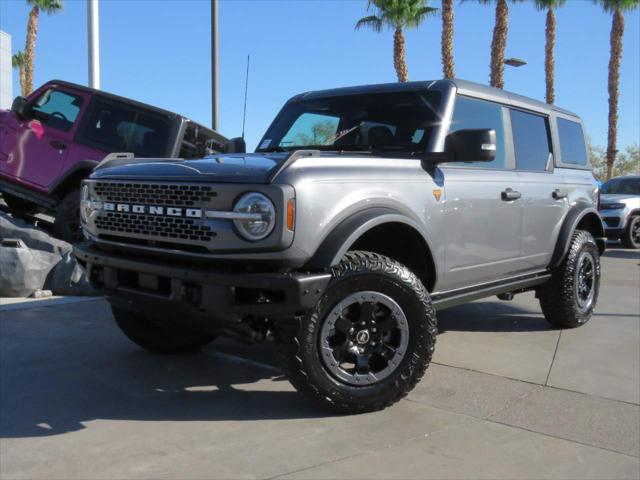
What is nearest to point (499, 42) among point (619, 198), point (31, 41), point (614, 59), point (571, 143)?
point (614, 59)

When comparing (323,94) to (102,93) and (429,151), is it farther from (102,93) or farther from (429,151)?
(102,93)

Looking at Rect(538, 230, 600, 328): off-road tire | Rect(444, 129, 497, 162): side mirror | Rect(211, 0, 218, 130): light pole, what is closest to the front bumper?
Rect(444, 129, 497, 162): side mirror

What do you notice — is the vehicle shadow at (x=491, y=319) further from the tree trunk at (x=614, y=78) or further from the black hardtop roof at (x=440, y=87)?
the tree trunk at (x=614, y=78)

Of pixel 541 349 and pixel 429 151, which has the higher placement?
pixel 429 151

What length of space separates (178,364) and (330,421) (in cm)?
153

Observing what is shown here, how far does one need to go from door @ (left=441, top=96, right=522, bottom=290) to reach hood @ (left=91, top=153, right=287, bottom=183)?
137cm

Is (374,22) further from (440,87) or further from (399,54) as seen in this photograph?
(440,87)

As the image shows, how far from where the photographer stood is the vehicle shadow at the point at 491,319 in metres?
5.95

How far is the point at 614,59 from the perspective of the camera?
27484mm

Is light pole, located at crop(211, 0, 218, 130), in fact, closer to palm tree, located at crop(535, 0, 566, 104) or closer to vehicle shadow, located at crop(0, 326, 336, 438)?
vehicle shadow, located at crop(0, 326, 336, 438)

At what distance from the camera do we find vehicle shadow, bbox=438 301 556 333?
19.5 ft

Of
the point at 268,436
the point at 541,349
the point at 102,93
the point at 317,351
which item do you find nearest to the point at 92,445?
the point at 268,436

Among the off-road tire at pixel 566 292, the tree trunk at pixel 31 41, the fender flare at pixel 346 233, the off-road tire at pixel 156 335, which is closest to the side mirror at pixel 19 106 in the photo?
the off-road tire at pixel 156 335

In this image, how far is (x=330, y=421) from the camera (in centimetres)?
354
